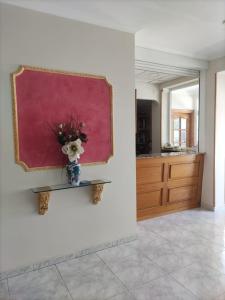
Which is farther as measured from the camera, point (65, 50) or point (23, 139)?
point (65, 50)

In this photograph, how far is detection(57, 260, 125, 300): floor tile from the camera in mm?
2039

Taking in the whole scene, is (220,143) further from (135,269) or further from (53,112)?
(53,112)

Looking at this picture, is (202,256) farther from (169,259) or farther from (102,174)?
Answer: (102,174)

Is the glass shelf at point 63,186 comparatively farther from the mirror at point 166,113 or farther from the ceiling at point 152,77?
the ceiling at point 152,77

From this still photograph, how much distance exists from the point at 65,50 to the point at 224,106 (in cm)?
291

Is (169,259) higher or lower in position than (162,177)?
lower

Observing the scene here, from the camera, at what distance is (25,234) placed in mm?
2369

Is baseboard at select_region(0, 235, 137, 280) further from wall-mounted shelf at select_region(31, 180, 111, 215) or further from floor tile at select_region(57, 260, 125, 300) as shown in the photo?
wall-mounted shelf at select_region(31, 180, 111, 215)

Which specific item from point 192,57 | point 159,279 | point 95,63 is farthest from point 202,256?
point 192,57

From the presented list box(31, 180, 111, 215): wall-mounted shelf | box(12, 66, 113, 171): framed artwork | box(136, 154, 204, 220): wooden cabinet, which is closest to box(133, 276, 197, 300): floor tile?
box(31, 180, 111, 215): wall-mounted shelf

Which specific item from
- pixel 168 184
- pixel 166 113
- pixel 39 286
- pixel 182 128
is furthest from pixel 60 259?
pixel 182 128

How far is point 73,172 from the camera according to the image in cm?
246

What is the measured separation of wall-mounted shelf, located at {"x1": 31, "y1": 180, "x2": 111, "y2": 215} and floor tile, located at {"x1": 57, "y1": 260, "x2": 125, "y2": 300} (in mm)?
641

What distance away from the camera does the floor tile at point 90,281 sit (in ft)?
6.69
